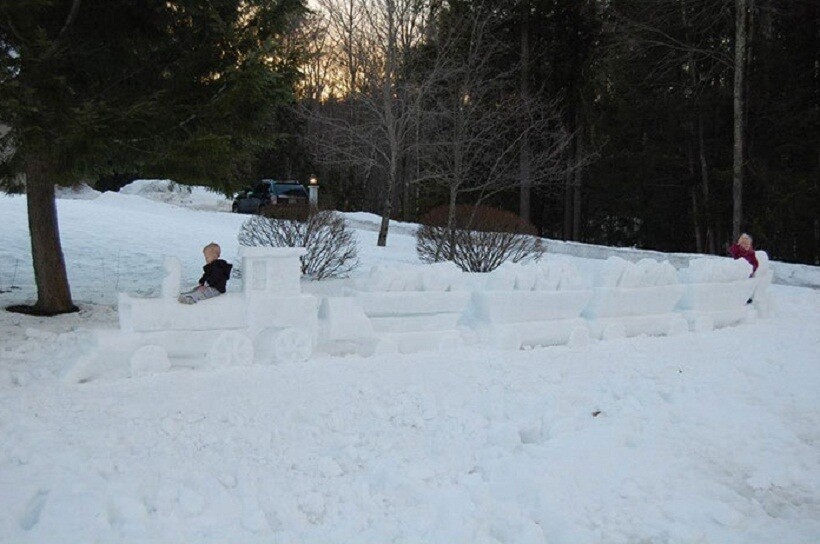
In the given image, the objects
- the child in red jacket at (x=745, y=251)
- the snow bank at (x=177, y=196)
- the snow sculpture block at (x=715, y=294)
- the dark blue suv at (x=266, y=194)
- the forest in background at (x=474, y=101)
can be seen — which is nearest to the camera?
the forest in background at (x=474, y=101)

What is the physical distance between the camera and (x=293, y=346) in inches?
198

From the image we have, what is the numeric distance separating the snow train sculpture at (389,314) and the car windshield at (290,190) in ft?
60.4

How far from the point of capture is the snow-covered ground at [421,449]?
121 inches

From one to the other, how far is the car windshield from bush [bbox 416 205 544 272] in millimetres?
12617

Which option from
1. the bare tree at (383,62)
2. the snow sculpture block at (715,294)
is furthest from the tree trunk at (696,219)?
the snow sculpture block at (715,294)

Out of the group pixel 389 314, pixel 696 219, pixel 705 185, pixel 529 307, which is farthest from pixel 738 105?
pixel 389 314

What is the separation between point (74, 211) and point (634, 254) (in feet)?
47.8

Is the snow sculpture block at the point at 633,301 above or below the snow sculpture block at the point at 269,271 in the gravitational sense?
below

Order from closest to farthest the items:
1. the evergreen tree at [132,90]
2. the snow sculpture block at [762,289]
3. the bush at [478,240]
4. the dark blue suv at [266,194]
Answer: the evergreen tree at [132,90], the snow sculpture block at [762,289], the bush at [478,240], the dark blue suv at [266,194]

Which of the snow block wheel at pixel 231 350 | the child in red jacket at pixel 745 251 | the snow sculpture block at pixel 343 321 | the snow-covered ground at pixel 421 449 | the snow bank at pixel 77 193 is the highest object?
the snow bank at pixel 77 193

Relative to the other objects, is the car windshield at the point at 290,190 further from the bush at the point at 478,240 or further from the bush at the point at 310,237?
the bush at the point at 310,237

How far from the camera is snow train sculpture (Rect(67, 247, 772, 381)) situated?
4.67 meters

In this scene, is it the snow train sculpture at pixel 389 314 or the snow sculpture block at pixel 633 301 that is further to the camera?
the snow sculpture block at pixel 633 301

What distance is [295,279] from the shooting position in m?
5.15
